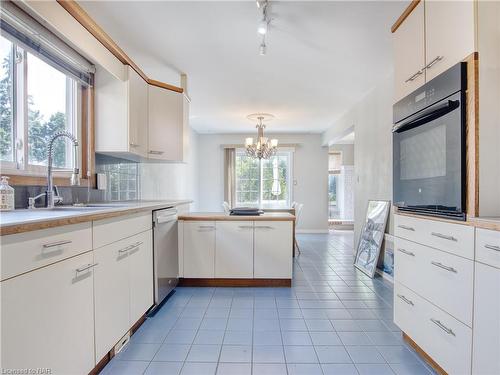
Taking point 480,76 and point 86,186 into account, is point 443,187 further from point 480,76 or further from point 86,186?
point 86,186

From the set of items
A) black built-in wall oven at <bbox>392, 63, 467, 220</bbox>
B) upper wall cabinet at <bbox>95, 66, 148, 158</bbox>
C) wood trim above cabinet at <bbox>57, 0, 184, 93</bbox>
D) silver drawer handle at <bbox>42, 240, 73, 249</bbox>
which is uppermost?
wood trim above cabinet at <bbox>57, 0, 184, 93</bbox>

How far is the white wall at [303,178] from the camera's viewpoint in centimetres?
658

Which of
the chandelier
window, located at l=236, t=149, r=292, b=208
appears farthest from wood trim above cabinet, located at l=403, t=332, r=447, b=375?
window, located at l=236, t=149, r=292, b=208

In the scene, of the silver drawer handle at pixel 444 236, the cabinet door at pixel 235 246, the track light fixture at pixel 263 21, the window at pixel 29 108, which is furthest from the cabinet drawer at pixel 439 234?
the window at pixel 29 108

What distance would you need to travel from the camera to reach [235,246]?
2.78 meters

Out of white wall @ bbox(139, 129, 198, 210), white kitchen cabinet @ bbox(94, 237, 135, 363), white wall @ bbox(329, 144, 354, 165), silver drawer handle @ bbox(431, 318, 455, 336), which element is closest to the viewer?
silver drawer handle @ bbox(431, 318, 455, 336)

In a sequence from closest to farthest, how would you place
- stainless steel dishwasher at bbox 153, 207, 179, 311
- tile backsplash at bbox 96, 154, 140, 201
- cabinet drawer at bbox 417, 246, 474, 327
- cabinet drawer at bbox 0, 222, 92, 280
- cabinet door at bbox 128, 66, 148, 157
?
cabinet drawer at bbox 0, 222, 92, 280, cabinet drawer at bbox 417, 246, 474, 327, stainless steel dishwasher at bbox 153, 207, 179, 311, cabinet door at bbox 128, 66, 148, 157, tile backsplash at bbox 96, 154, 140, 201

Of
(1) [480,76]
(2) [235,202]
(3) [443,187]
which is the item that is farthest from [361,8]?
(2) [235,202]

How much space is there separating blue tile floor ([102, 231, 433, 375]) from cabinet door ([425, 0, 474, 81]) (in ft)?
5.59

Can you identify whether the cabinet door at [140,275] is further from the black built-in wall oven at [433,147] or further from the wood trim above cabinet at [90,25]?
the black built-in wall oven at [433,147]

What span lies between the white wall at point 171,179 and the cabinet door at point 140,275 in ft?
5.02

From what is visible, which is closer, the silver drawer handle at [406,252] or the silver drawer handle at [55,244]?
the silver drawer handle at [55,244]

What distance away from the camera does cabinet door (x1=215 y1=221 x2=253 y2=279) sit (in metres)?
2.78

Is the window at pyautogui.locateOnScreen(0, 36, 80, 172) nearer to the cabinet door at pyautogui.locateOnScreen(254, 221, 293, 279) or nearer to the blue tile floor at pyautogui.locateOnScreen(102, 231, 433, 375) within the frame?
the blue tile floor at pyautogui.locateOnScreen(102, 231, 433, 375)
